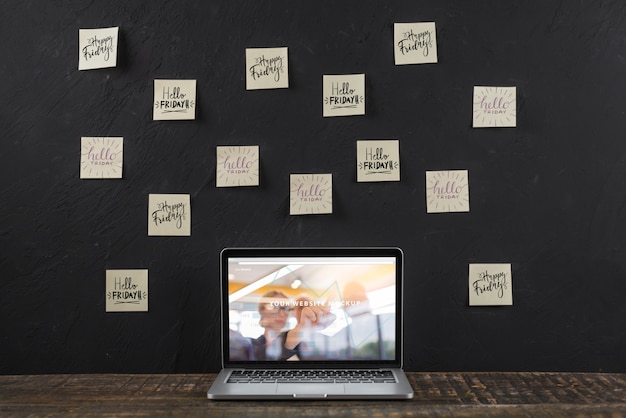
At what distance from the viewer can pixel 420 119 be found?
1.42 meters

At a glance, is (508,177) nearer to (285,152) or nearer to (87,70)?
(285,152)

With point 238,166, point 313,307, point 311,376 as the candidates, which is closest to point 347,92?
point 238,166

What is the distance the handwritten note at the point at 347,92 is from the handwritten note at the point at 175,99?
32 centimetres

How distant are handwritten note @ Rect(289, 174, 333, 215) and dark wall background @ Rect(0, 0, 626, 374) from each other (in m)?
0.02

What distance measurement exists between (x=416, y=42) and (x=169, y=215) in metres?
0.70

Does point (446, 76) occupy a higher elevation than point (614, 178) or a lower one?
higher

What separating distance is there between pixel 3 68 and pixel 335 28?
0.79m

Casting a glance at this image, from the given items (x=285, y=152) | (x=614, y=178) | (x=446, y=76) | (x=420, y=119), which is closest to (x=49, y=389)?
(x=285, y=152)

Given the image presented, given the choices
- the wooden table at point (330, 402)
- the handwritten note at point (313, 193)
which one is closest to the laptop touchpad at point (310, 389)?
the wooden table at point (330, 402)

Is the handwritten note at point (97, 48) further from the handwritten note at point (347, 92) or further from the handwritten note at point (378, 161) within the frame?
the handwritten note at point (378, 161)

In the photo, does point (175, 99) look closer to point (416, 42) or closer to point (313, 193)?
point (313, 193)

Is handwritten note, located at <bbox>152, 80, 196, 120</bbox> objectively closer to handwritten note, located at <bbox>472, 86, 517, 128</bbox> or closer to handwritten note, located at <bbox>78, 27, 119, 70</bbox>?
handwritten note, located at <bbox>78, 27, 119, 70</bbox>

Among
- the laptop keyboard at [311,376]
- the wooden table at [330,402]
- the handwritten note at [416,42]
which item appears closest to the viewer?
the wooden table at [330,402]

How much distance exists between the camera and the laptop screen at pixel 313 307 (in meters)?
Result: 1.30
